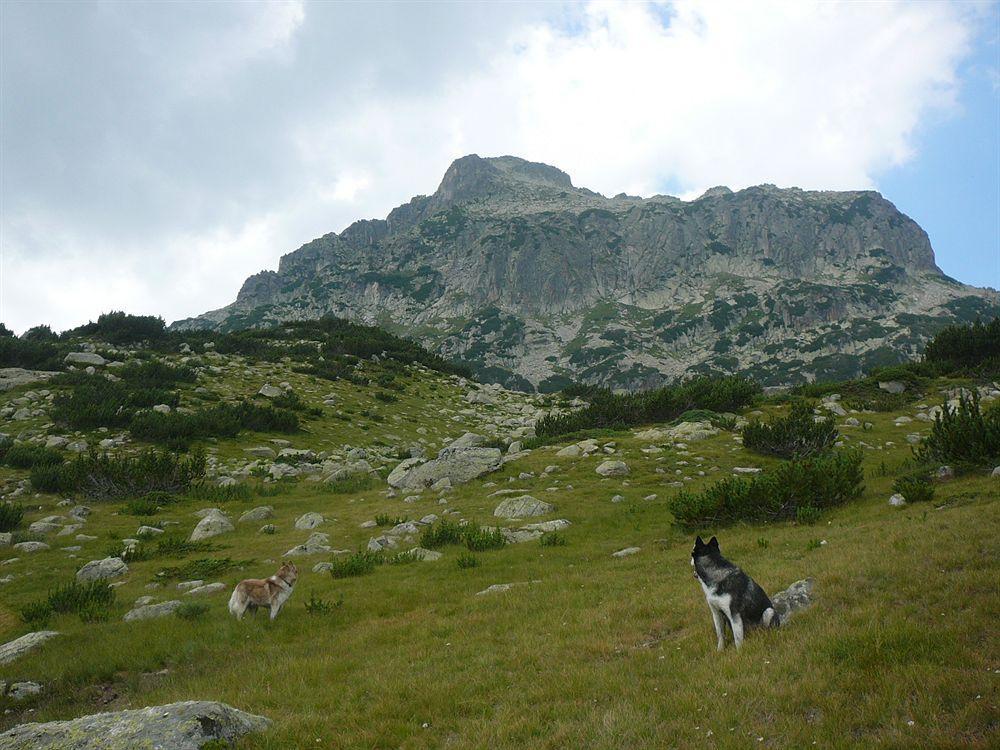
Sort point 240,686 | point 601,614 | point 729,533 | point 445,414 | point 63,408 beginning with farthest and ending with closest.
Result: point 445,414 → point 63,408 → point 729,533 → point 601,614 → point 240,686

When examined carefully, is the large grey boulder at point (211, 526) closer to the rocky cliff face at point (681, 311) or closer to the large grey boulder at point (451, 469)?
the large grey boulder at point (451, 469)

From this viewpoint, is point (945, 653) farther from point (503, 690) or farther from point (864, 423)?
point (864, 423)

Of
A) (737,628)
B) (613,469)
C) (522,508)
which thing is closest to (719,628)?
(737,628)

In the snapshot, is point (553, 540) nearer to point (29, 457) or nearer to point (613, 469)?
point (613, 469)

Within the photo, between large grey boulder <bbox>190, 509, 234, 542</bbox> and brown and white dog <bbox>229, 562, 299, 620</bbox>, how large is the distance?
6546 millimetres

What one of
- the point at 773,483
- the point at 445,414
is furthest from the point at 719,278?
the point at 773,483

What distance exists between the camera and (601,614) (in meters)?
8.03

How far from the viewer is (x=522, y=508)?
1587 centimetres

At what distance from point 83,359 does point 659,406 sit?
116 ft

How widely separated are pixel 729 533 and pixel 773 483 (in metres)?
2.11

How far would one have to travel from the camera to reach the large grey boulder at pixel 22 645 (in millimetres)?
7926

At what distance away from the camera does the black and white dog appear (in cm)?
603

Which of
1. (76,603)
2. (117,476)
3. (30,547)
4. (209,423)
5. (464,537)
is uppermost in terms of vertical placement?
(209,423)

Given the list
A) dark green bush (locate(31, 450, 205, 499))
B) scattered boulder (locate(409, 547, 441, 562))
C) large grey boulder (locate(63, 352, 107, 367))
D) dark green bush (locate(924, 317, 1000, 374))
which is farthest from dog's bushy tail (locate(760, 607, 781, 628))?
large grey boulder (locate(63, 352, 107, 367))
